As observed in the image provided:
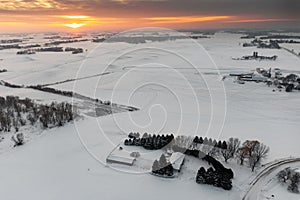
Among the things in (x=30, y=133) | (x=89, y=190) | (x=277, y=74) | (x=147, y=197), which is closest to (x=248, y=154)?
(x=147, y=197)

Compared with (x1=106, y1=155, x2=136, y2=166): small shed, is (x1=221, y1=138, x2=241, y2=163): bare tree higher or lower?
higher

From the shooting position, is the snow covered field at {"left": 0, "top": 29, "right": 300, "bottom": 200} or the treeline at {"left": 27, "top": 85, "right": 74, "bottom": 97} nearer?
the snow covered field at {"left": 0, "top": 29, "right": 300, "bottom": 200}

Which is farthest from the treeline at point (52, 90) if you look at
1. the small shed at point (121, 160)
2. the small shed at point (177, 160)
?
the small shed at point (177, 160)

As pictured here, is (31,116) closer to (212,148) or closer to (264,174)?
(212,148)

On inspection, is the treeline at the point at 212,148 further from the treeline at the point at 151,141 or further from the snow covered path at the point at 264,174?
the snow covered path at the point at 264,174

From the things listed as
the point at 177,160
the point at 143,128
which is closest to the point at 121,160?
the point at 177,160

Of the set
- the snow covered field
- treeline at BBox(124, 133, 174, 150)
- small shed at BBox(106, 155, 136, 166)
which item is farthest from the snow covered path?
small shed at BBox(106, 155, 136, 166)

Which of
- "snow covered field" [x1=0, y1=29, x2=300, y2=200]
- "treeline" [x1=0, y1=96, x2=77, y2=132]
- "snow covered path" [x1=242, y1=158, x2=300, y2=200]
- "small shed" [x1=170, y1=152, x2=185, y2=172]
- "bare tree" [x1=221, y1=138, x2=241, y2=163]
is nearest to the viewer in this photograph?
"snow covered path" [x1=242, y1=158, x2=300, y2=200]

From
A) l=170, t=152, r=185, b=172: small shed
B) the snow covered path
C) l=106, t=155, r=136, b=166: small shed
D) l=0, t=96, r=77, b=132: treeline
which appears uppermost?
l=0, t=96, r=77, b=132: treeline

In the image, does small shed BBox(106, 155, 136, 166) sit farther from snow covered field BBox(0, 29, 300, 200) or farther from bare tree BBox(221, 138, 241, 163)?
bare tree BBox(221, 138, 241, 163)
